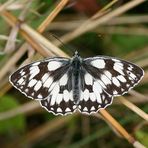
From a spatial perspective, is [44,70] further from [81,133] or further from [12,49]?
[81,133]

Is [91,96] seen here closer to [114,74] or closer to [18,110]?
[114,74]

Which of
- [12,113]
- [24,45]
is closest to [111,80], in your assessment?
[24,45]

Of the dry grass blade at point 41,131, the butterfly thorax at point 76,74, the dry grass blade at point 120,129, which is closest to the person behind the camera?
the dry grass blade at point 120,129

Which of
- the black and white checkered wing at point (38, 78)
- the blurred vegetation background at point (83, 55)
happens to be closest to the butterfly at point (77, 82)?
the black and white checkered wing at point (38, 78)

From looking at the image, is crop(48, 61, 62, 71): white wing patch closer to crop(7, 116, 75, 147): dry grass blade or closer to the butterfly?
the butterfly

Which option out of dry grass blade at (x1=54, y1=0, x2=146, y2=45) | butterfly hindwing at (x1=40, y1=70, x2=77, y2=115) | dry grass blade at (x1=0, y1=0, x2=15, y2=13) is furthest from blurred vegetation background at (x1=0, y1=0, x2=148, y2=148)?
butterfly hindwing at (x1=40, y1=70, x2=77, y2=115)

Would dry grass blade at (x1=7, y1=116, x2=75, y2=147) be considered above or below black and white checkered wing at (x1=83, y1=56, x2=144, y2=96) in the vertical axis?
below

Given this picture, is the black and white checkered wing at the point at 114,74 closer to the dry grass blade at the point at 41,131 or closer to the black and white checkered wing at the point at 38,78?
the black and white checkered wing at the point at 38,78
